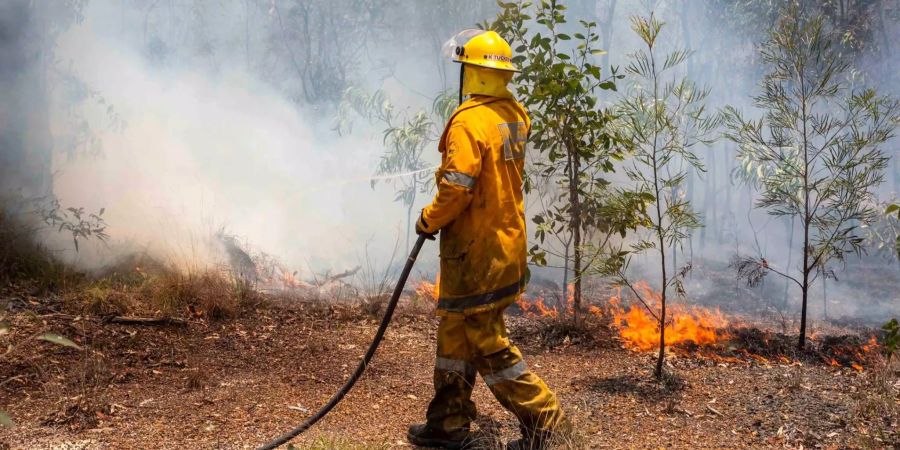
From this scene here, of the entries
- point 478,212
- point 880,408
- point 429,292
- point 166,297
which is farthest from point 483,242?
point 429,292

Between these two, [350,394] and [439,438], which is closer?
[439,438]

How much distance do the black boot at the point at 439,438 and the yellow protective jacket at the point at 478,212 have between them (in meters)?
0.62

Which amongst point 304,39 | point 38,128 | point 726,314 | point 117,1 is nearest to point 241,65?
point 304,39

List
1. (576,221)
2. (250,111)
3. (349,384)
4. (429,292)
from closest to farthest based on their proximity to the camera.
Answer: (349,384) → (576,221) → (429,292) → (250,111)

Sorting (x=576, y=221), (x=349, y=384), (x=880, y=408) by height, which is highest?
(x=576, y=221)

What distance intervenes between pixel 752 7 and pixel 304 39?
27.2 ft

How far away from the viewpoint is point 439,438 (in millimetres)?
3902

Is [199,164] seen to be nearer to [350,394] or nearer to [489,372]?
[350,394]

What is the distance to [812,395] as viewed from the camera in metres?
4.81

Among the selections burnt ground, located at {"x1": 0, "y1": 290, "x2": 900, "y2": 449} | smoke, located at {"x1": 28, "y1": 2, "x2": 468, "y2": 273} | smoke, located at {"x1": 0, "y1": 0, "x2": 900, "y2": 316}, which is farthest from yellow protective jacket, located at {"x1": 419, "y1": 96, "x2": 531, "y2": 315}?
smoke, located at {"x1": 0, "y1": 0, "x2": 900, "y2": 316}

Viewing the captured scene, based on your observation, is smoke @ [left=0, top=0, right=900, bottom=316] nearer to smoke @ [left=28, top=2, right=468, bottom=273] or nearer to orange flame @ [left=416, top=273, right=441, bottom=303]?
smoke @ [left=28, top=2, right=468, bottom=273]

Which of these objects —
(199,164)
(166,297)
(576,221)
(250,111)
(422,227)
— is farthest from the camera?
(250,111)

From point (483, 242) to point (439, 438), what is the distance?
1.03m

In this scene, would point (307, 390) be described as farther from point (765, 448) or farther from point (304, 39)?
point (304, 39)
